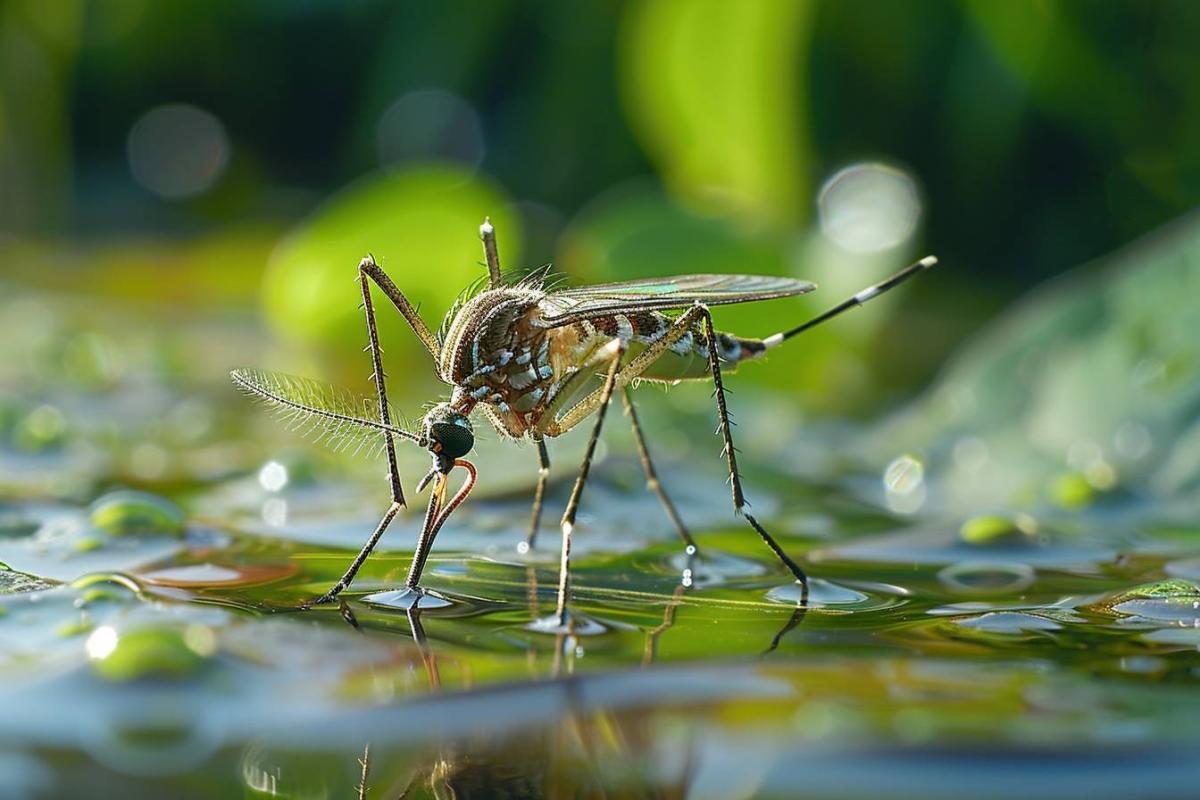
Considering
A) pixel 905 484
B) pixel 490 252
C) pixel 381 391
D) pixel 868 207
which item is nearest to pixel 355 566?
pixel 381 391

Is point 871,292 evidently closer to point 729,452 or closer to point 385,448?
point 729,452

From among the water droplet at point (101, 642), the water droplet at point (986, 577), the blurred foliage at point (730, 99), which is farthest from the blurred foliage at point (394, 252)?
the water droplet at point (101, 642)

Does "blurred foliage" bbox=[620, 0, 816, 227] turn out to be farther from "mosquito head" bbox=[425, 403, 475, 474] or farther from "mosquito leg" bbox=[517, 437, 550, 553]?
"mosquito head" bbox=[425, 403, 475, 474]

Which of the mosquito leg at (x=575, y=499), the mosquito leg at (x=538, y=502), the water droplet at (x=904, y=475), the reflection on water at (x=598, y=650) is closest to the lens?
the reflection on water at (x=598, y=650)

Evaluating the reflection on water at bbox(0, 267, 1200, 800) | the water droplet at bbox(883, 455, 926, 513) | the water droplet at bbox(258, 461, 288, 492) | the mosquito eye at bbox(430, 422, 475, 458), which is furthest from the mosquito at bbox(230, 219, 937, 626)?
the water droplet at bbox(883, 455, 926, 513)

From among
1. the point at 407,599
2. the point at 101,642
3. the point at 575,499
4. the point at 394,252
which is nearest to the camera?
the point at 101,642

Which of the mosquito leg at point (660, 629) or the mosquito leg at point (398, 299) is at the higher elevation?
the mosquito leg at point (398, 299)

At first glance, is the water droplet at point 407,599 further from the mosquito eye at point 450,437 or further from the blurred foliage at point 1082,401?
the blurred foliage at point 1082,401
